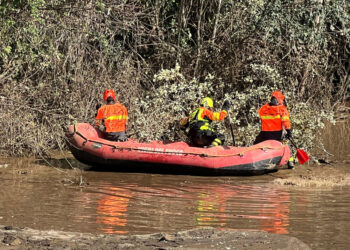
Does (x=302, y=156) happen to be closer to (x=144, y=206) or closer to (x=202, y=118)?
(x=202, y=118)

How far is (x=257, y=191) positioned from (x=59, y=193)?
304 cm

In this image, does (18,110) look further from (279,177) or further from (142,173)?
(279,177)

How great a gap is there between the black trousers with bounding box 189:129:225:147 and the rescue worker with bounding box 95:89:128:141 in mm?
1259

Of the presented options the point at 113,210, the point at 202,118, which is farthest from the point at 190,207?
the point at 202,118

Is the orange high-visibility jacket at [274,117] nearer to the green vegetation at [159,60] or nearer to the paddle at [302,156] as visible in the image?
the paddle at [302,156]

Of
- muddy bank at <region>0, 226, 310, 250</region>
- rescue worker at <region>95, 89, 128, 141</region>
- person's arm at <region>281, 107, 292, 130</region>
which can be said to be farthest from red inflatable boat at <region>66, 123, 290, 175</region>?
muddy bank at <region>0, 226, 310, 250</region>

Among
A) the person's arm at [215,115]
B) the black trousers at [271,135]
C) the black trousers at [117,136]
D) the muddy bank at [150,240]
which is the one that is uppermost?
the person's arm at [215,115]

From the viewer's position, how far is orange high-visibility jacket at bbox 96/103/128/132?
48.6ft

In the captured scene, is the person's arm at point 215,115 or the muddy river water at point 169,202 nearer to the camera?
the muddy river water at point 169,202

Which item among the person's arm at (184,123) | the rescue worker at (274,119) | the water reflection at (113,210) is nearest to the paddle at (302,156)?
the rescue worker at (274,119)

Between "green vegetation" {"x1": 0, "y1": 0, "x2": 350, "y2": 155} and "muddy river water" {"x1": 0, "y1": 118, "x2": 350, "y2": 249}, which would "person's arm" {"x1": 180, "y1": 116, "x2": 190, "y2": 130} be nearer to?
"green vegetation" {"x1": 0, "y1": 0, "x2": 350, "y2": 155}

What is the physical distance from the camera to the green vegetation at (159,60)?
14984 mm

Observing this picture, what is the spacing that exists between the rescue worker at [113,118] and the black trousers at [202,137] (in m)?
1.26

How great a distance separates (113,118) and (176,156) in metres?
1.51
